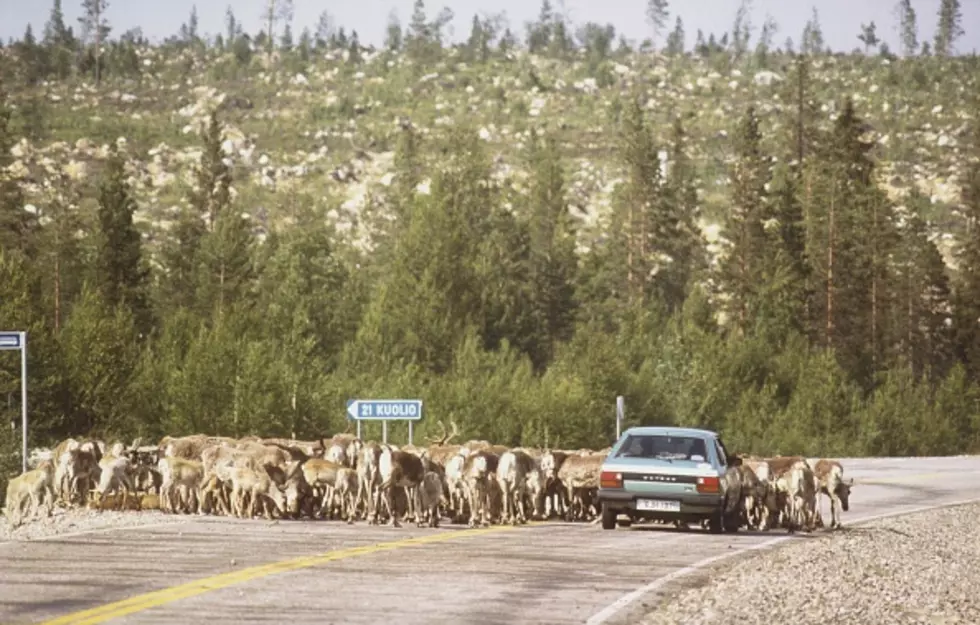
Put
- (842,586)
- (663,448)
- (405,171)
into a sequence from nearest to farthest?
(842,586) → (663,448) → (405,171)

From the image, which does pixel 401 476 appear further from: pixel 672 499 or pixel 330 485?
pixel 672 499

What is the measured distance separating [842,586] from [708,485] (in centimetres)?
614

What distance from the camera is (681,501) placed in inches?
955

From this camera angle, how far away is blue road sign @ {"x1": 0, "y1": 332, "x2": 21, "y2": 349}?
86.3ft

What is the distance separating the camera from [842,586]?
59.6 feet

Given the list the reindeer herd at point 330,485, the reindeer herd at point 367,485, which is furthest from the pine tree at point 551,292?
the reindeer herd at point 330,485

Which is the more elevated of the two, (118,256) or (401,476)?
(118,256)

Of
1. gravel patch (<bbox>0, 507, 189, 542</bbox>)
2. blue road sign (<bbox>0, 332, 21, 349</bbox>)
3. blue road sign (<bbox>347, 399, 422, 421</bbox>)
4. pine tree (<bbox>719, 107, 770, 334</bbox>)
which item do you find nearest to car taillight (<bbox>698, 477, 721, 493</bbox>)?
gravel patch (<bbox>0, 507, 189, 542</bbox>)

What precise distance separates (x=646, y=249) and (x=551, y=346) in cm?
982

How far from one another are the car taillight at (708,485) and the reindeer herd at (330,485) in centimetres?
360

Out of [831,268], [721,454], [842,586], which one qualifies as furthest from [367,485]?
[831,268]

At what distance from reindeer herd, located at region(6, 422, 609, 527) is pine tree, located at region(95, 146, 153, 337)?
4269 centimetres

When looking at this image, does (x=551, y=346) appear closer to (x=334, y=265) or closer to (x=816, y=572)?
(x=334, y=265)

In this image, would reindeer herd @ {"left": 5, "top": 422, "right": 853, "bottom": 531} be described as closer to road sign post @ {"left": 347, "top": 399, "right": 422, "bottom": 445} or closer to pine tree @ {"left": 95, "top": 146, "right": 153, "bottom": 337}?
road sign post @ {"left": 347, "top": 399, "right": 422, "bottom": 445}
